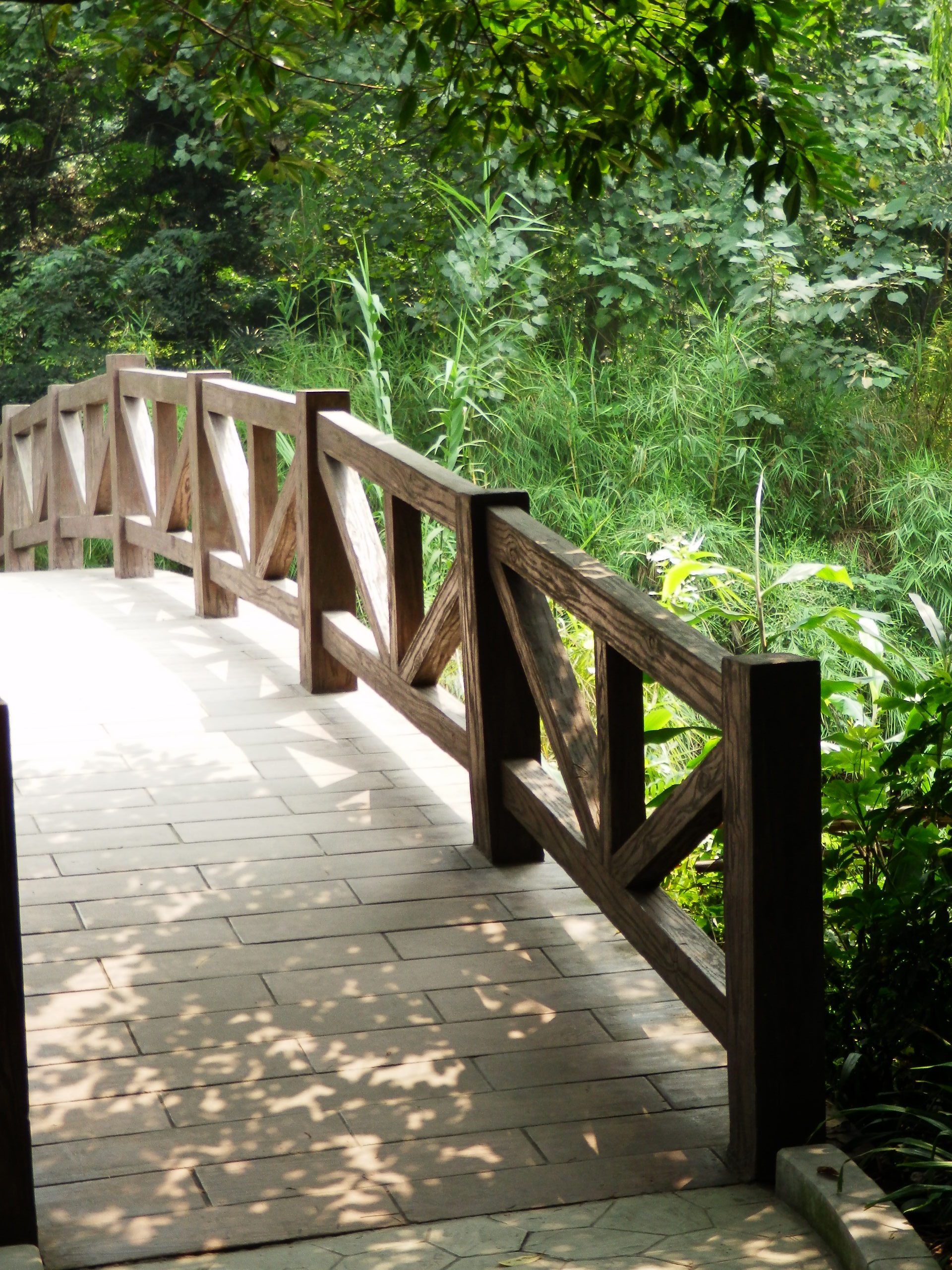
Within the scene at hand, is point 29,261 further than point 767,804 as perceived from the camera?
Yes

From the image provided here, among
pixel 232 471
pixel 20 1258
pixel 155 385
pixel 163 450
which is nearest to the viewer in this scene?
pixel 20 1258

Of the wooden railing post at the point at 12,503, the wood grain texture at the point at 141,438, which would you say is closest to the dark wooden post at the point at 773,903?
the wood grain texture at the point at 141,438

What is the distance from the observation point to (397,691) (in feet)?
15.2

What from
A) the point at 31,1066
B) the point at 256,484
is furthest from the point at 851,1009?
the point at 256,484

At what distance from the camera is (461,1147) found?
8.59 ft

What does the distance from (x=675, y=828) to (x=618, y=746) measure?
32 centimetres

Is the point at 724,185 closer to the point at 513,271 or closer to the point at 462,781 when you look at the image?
the point at 513,271

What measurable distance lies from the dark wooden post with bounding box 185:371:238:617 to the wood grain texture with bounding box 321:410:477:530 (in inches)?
56.7

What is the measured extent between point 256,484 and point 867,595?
5.80 metres

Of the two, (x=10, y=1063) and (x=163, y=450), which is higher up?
(x=163, y=450)

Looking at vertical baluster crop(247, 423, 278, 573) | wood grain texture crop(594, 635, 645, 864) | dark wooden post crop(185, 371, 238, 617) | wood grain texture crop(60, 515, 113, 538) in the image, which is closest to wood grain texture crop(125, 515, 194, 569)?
dark wooden post crop(185, 371, 238, 617)

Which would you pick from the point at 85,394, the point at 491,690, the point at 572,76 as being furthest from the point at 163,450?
the point at 572,76

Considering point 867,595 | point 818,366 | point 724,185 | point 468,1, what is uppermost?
point 724,185

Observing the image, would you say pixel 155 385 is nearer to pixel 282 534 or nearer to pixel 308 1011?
pixel 282 534
